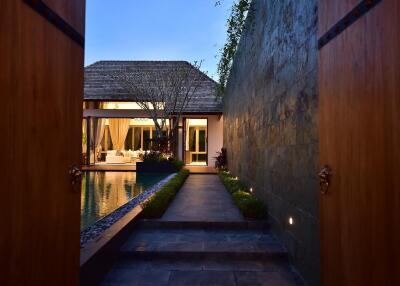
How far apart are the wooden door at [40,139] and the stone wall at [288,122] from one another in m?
1.89

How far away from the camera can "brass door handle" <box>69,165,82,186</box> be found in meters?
1.94

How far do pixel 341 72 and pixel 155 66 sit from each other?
763 inches

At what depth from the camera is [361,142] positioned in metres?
1.56

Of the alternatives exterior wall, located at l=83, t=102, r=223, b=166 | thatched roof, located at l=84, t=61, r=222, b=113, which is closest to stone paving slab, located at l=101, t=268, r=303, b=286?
thatched roof, located at l=84, t=61, r=222, b=113

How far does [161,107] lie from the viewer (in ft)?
53.5

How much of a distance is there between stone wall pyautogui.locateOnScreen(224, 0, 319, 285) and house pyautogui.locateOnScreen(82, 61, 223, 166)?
10.5 metres

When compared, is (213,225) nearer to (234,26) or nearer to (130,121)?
(234,26)

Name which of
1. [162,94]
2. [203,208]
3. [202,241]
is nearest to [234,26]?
[203,208]

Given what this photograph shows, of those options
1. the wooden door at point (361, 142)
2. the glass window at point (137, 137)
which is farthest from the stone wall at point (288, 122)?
the glass window at point (137, 137)

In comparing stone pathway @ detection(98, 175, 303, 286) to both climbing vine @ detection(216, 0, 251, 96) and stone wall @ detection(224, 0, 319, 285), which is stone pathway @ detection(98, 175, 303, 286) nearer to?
stone wall @ detection(224, 0, 319, 285)

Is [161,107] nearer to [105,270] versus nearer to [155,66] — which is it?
[155,66]

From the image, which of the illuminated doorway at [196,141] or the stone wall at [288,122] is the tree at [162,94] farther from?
the stone wall at [288,122]

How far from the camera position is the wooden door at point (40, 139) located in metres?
1.36

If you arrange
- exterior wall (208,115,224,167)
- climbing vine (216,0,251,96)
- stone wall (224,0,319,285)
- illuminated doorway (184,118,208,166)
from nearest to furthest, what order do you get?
stone wall (224,0,319,285) → climbing vine (216,0,251,96) → exterior wall (208,115,224,167) → illuminated doorway (184,118,208,166)
